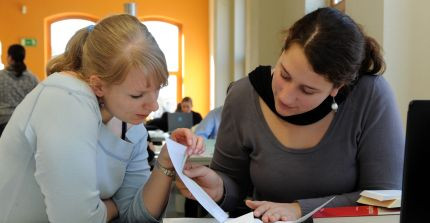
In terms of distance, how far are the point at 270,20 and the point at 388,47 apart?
261 centimetres

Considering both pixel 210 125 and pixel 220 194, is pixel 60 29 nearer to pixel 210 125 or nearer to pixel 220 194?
pixel 210 125

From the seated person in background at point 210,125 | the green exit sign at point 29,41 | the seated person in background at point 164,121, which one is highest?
the green exit sign at point 29,41

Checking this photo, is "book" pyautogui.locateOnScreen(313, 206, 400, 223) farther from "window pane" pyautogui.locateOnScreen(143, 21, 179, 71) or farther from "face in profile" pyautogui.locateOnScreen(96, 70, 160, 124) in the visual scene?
"window pane" pyautogui.locateOnScreen(143, 21, 179, 71)

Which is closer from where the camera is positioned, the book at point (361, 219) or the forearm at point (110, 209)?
the book at point (361, 219)

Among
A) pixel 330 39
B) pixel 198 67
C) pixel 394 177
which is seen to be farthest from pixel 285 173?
pixel 198 67

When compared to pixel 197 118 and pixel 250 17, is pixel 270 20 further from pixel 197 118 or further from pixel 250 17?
pixel 197 118

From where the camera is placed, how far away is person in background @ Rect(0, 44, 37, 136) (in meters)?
4.46

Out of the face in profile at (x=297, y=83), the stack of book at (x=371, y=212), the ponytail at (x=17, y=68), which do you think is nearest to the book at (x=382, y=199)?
the stack of book at (x=371, y=212)

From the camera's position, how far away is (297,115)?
1466 millimetres

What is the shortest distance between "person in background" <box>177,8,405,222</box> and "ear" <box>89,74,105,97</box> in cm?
33

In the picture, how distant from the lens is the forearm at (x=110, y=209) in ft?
4.48

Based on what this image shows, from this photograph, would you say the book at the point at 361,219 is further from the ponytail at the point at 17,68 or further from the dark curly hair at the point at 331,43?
the ponytail at the point at 17,68

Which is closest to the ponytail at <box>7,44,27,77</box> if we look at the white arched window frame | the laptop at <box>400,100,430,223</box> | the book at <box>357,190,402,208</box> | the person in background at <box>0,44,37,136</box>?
the person in background at <box>0,44,37,136</box>

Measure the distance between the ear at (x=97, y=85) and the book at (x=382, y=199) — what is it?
2.27ft
